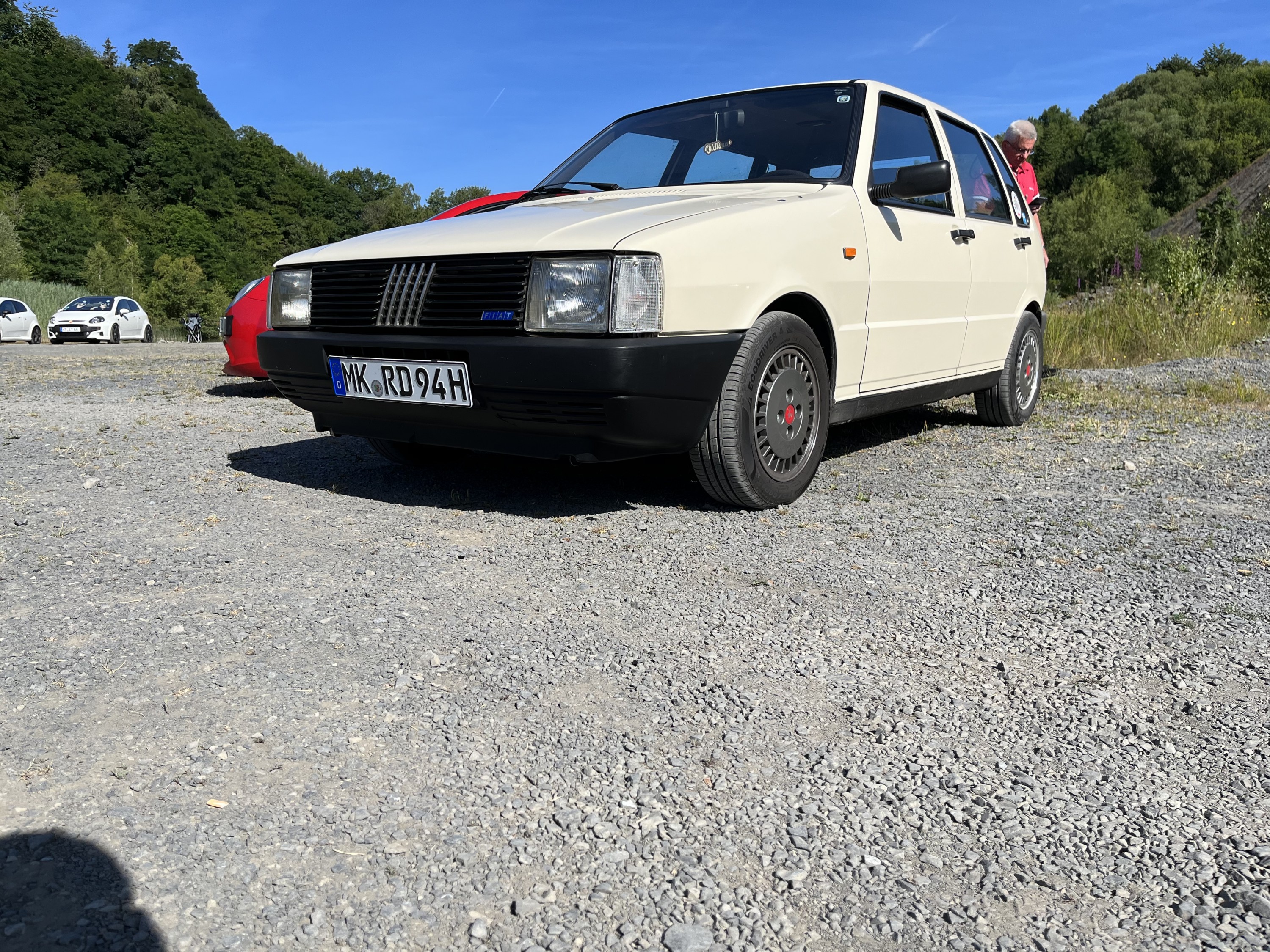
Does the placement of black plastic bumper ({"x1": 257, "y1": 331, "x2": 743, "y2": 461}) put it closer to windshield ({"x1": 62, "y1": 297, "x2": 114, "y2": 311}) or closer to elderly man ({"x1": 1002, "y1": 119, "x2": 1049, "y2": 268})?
elderly man ({"x1": 1002, "y1": 119, "x2": 1049, "y2": 268})

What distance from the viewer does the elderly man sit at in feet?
25.1

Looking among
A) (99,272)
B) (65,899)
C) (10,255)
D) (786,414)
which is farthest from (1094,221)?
(65,899)

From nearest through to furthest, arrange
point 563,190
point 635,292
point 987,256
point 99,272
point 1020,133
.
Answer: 1. point 635,292
2. point 563,190
3. point 987,256
4. point 1020,133
5. point 99,272

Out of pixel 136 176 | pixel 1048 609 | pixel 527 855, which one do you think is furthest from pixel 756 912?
pixel 136 176

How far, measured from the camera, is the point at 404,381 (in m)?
3.68

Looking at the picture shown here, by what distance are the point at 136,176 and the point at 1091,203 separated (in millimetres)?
74548

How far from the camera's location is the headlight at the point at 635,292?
3.28 meters

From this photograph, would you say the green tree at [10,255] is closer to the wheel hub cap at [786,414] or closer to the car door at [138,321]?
the car door at [138,321]

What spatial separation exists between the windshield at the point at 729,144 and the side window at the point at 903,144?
210 mm

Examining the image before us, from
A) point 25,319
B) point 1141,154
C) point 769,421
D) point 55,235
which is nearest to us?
point 769,421

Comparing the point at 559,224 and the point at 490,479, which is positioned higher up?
the point at 559,224

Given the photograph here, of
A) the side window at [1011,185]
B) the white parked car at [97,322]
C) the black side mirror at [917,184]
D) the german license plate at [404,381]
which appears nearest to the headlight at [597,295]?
the german license plate at [404,381]

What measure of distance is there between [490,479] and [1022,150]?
18.2 feet

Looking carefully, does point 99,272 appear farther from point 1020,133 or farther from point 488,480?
point 488,480
